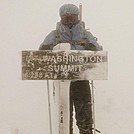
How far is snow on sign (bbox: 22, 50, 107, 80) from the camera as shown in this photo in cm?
147

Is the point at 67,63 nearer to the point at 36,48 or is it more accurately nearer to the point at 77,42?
the point at 77,42

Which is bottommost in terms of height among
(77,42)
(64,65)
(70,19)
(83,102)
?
(83,102)

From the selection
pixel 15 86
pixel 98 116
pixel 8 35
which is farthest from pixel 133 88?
pixel 8 35

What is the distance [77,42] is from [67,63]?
28cm

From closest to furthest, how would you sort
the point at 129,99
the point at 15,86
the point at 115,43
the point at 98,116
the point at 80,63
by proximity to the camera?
the point at 80,63 → the point at 98,116 → the point at 129,99 → the point at 15,86 → the point at 115,43

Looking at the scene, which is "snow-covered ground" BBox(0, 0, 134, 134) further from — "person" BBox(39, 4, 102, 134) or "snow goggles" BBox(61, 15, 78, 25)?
"snow goggles" BBox(61, 15, 78, 25)

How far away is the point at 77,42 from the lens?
1.73 m

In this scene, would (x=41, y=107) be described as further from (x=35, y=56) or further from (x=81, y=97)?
(x=35, y=56)

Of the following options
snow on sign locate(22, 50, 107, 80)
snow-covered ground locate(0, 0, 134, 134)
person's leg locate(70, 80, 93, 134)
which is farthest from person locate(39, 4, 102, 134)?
snow-covered ground locate(0, 0, 134, 134)

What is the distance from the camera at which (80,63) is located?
147 centimetres

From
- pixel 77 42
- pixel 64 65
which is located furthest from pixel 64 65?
pixel 77 42

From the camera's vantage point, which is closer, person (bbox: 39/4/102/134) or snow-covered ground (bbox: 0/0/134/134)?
person (bbox: 39/4/102/134)

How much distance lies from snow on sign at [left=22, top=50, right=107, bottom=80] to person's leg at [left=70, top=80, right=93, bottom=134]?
37 centimetres

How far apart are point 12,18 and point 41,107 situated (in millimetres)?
1189
